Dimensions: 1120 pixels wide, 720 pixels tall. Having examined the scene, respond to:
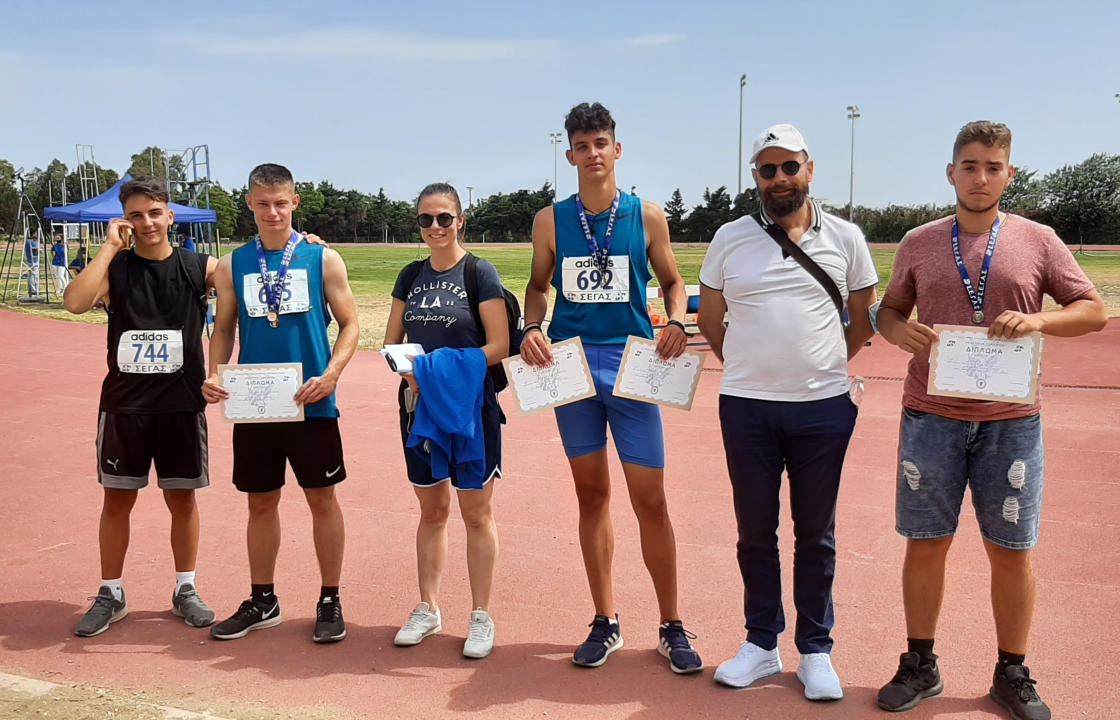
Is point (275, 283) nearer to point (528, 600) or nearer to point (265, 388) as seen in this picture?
point (265, 388)

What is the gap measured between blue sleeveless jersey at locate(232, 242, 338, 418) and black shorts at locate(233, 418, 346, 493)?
10cm

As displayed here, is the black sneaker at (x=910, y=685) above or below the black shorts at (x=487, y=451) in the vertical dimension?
below

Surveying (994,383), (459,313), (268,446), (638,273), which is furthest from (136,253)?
(994,383)

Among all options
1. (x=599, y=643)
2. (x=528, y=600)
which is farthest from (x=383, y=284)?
(x=599, y=643)

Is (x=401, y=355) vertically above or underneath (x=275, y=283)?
underneath

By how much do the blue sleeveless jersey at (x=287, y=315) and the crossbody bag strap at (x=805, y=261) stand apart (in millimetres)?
2123

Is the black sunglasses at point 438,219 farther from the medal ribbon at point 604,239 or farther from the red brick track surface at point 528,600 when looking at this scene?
the red brick track surface at point 528,600

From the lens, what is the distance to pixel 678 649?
4.06m

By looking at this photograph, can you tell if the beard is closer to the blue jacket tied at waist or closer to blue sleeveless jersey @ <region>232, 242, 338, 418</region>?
the blue jacket tied at waist

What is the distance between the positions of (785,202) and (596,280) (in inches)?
33.8

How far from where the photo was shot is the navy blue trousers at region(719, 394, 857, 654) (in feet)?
12.2

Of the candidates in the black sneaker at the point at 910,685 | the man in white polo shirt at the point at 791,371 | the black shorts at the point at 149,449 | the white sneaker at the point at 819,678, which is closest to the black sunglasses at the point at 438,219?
the man in white polo shirt at the point at 791,371

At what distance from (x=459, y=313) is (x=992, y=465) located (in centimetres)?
229

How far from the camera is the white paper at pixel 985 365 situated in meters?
3.37
